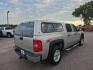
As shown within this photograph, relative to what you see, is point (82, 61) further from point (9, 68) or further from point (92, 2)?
point (92, 2)

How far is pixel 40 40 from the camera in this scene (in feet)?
18.1

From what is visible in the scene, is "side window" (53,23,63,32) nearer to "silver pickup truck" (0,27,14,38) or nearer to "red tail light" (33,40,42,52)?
"red tail light" (33,40,42,52)

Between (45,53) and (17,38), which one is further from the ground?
(17,38)

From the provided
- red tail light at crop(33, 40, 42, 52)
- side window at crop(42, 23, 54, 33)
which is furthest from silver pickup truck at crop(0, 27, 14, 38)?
red tail light at crop(33, 40, 42, 52)

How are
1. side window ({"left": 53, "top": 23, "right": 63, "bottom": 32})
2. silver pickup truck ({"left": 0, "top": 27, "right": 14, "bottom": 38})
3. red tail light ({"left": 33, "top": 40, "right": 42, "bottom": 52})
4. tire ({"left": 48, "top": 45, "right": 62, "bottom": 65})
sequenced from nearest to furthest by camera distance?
1. red tail light ({"left": 33, "top": 40, "right": 42, "bottom": 52})
2. tire ({"left": 48, "top": 45, "right": 62, "bottom": 65})
3. side window ({"left": 53, "top": 23, "right": 63, "bottom": 32})
4. silver pickup truck ({"left": 0, "top": 27, "right": 14, "bottom": 38})

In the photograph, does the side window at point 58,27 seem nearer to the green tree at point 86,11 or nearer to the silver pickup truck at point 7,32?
the silver pickup truck at point 7,32

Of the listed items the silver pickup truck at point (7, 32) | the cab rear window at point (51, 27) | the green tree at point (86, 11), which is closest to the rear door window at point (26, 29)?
the cab rear window at point (51, 27)

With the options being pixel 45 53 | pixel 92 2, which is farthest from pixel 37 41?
pixel 92 2

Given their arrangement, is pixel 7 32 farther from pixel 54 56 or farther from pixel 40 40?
pixel 40 40

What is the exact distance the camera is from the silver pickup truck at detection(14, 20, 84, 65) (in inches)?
219

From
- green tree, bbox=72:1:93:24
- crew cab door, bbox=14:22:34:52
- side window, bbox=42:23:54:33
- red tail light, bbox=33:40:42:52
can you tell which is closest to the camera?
red tail light, bbox=33:40:42:52

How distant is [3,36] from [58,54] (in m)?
16.4

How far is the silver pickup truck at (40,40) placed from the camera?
5551mm

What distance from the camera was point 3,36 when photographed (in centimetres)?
2170
